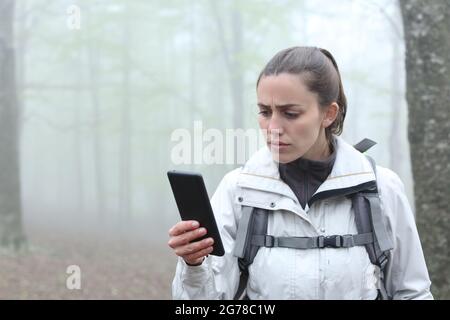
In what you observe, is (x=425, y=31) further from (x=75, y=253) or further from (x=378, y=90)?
(x=378, y=90)

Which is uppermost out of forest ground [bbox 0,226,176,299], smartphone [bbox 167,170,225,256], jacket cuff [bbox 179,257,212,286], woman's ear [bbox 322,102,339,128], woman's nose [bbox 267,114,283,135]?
woman's ear [bbox 322,102,339,128]

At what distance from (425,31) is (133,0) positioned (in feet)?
53.9

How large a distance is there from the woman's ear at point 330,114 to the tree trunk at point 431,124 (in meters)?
1.66

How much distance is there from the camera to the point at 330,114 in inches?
88.1

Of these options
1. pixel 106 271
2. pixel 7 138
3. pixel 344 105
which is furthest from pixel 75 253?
pixel 344 105

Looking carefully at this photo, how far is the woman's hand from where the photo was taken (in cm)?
192

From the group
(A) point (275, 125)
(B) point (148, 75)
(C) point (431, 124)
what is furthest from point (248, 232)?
(B) point (148, 75)
